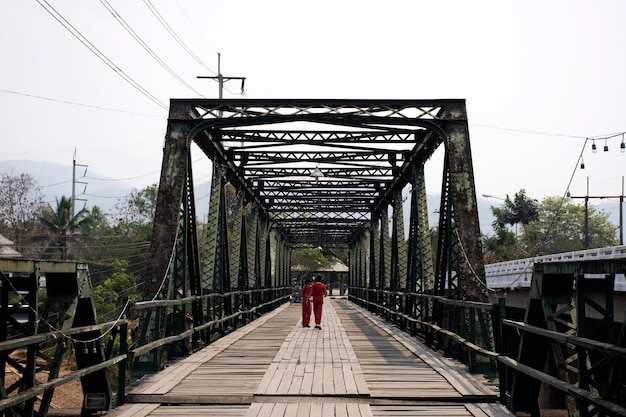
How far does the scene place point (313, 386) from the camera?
8383 millimetres

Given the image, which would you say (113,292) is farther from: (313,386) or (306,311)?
(313,386)

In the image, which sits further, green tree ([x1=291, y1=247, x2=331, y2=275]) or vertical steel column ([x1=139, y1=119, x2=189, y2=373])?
green tree ([x1=291, y1=247, x2=331, y2=275])

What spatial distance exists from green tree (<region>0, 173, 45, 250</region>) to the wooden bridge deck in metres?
56.7

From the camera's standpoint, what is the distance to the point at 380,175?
22750 millimetres

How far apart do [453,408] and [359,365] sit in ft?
10.0

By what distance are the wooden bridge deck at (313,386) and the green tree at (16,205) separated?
186 feet

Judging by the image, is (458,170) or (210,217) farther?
(210,217)

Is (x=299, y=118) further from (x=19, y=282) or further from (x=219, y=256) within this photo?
(x=19, y=282)

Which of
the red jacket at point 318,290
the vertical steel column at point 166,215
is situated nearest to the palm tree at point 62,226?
the red jacket at point 318,290

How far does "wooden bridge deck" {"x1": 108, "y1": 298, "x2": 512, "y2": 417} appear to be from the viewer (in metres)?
7.18

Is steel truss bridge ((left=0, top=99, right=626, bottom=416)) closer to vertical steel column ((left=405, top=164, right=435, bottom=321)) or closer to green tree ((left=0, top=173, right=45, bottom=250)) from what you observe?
vertical steel column ((left=405, top=164, right=435, bottom=321))

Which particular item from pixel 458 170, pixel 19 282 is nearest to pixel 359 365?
pixel 458 170

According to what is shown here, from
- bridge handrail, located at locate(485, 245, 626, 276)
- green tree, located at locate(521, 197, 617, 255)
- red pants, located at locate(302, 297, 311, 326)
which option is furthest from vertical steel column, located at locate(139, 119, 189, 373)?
green tree, located at locate(521, 197, 617, 255)

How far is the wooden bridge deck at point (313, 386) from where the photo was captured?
23.6 ft
